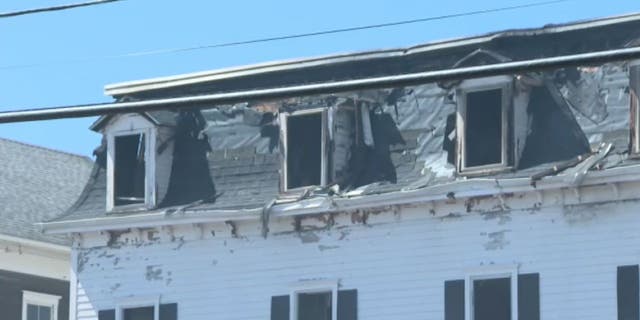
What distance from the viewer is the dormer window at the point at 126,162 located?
30438 mm

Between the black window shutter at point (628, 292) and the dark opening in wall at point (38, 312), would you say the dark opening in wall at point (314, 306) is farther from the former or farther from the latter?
the dark opening in wall at point (38, 312)

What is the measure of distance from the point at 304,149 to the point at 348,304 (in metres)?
2.56

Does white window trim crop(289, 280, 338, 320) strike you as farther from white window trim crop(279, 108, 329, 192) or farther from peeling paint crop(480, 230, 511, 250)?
peeling paint crop(480, 230, 511, 250)

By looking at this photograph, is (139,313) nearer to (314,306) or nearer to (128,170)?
(128,170)

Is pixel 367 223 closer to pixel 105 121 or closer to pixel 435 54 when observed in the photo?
pixel 435 54

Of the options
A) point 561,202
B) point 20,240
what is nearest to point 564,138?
point 561,202

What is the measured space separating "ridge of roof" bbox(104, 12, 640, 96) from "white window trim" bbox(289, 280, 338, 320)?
3422 mm

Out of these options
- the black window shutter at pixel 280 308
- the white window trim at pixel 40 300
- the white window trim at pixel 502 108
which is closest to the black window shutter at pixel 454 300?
the white window trim at pixel 502 108

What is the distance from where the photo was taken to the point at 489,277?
88.3 feet

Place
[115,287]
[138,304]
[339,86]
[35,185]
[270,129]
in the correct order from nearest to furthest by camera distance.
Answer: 1. [339,86]
2. [270,129]
3. [138,304]
4. [115,287]
5. [35,185]

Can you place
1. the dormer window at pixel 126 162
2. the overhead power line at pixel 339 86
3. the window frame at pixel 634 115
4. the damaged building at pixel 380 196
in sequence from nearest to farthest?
1. the overhead power line at pixel 339 86
2. the window frame at pixel 634 115
3. the damaged building at pixel 380 196
4. the dormer window at pixel 126 162

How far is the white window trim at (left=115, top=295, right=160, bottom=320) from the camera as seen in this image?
29.9 m

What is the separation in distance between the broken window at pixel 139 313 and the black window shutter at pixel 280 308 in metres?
2.27

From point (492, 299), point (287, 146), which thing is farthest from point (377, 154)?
point (492, 299)
